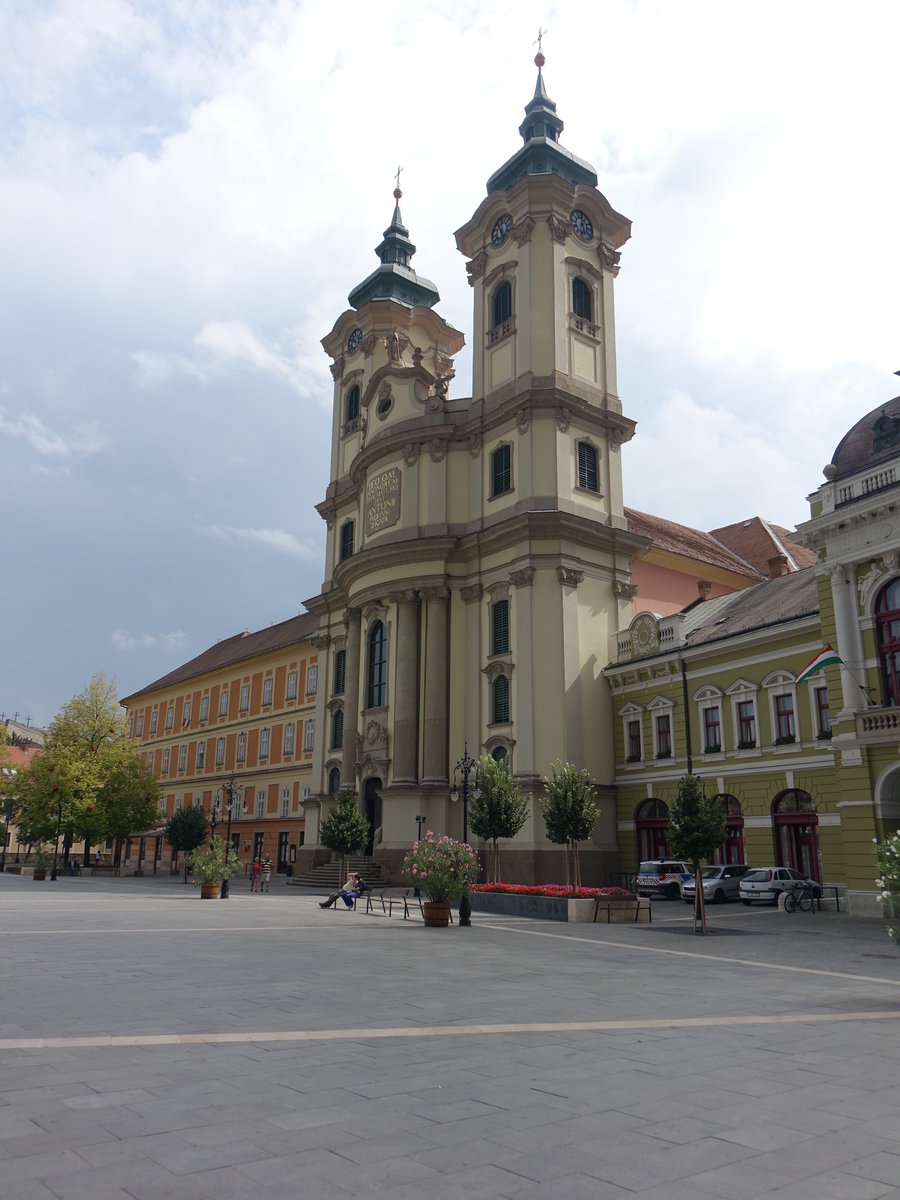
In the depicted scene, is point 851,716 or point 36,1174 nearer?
point 36,1174

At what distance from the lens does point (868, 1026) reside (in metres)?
10.6

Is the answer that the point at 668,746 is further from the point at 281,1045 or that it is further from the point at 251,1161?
the point at 251,1161

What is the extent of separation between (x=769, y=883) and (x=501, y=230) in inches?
1369

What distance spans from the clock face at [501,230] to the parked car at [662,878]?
31.4m

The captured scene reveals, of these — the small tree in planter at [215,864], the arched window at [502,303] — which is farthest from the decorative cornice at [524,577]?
the small tree in planter at [215,864]

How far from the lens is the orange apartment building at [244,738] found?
203ft

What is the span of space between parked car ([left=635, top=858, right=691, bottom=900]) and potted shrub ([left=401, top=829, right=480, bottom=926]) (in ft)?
48.6

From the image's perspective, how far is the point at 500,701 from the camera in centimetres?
4294

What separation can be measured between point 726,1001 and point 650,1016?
6.19 ft

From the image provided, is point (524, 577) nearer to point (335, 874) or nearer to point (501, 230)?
point (335, 874)

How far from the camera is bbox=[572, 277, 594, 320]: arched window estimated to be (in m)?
47.6

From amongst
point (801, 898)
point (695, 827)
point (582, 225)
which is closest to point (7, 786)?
point (582, 225)

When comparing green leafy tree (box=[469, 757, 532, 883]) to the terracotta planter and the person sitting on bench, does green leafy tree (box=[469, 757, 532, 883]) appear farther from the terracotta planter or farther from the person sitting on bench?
the terracotta planter

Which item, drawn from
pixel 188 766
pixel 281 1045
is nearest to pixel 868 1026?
pixel 281 1045
